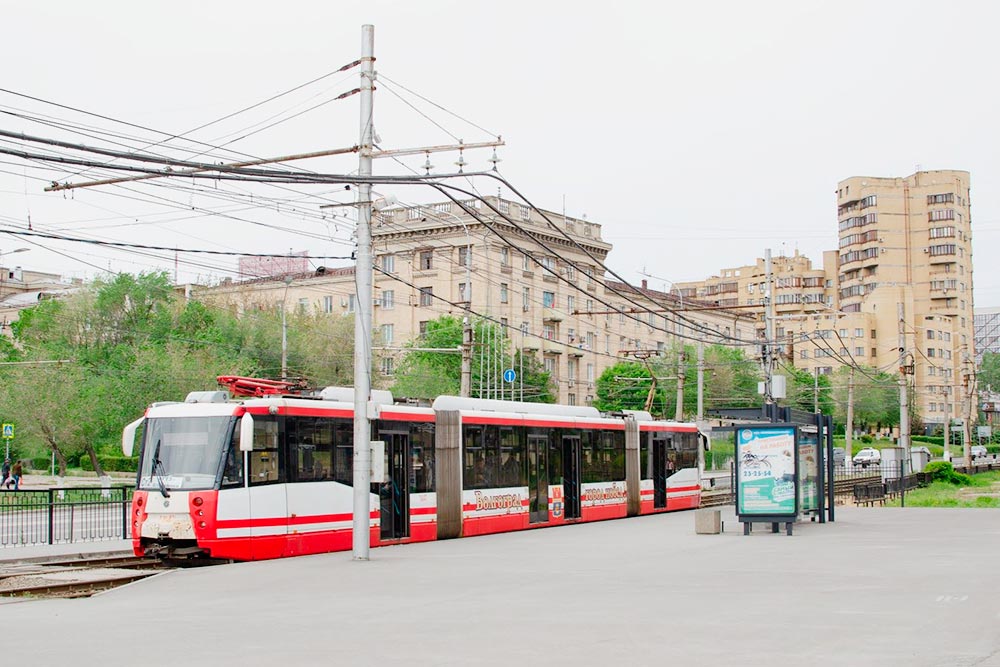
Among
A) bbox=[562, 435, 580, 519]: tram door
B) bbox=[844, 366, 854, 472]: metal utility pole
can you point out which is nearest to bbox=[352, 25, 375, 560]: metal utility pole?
bbox=[562, 435, 580, 519]: tram door

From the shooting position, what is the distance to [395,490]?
79.2 feet

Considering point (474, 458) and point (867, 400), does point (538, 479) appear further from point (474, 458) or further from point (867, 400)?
point (867, 400)

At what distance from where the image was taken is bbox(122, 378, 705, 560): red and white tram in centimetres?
2056

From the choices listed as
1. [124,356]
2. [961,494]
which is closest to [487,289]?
[124,356]

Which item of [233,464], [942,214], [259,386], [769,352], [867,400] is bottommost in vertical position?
[233,464]

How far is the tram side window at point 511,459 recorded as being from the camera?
2780 cm

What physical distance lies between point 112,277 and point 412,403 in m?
48.3

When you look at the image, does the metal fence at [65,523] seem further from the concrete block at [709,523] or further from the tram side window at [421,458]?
the concrete block at [709,523]

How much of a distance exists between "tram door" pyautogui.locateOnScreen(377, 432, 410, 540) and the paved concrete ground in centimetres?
129

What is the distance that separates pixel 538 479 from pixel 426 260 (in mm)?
54431

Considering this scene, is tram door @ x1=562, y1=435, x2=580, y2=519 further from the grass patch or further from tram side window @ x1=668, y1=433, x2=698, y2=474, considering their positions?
the grass patch

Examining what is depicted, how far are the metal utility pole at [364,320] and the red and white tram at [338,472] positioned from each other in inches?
16.6

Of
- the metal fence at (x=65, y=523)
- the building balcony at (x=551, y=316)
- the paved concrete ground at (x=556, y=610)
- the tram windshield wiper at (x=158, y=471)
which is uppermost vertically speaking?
the building balcony at (x=551, y=316)

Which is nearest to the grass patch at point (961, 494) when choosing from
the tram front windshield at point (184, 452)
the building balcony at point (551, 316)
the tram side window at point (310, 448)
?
the tram side window at point (310, 448)
